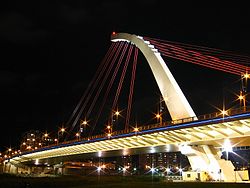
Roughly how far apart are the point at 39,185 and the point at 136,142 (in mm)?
22028

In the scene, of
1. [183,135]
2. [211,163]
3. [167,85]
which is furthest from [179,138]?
[167,85]

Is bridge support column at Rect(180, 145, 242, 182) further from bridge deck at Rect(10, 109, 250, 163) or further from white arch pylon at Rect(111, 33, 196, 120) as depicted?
white arch pylon at Rect(111, 33, 196, 120)

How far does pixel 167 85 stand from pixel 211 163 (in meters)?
11.0

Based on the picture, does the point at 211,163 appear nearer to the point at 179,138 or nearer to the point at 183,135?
the point at 179,138

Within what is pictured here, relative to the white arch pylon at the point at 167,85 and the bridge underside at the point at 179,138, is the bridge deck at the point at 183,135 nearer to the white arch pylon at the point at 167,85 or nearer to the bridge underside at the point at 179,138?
the bridge underside at the point at 179,138

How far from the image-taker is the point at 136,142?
48.3 m

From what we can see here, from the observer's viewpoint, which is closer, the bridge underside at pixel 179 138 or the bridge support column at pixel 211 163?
the bridge underside at pixel 179 138

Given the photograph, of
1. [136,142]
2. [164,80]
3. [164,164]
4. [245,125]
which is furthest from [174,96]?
[164,164]

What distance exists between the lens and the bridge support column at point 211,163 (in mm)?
40281

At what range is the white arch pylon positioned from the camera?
42.5 metres

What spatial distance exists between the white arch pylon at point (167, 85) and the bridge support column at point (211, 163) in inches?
170

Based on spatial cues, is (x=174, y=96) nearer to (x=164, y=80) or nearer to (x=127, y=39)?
(x=164, y=80)

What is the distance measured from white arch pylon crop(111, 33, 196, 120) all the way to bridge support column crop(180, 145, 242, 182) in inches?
170

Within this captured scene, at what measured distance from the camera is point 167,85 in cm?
4506
